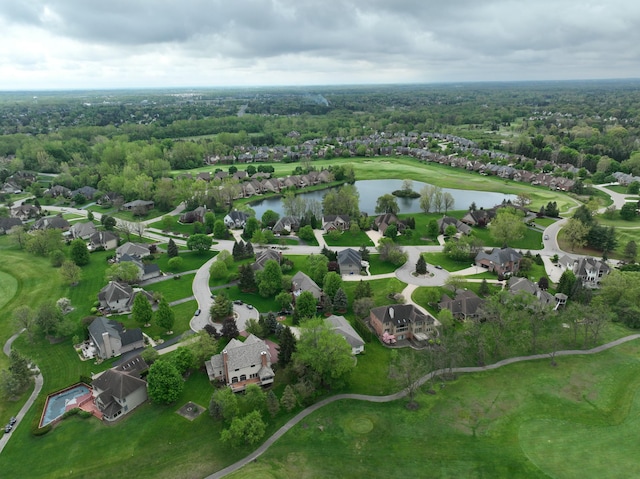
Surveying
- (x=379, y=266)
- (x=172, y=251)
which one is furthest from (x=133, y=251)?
(x=379, y=266)

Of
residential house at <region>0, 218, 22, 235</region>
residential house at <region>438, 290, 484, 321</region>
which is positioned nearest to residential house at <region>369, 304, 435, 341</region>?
residential house at <region>438, 290, 484, 321</region>

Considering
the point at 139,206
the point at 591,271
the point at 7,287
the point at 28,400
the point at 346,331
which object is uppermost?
the point at 591,271

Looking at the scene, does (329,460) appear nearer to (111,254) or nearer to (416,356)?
(416,356)

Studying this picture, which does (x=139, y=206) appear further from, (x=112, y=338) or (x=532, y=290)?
(x=532, y=290)

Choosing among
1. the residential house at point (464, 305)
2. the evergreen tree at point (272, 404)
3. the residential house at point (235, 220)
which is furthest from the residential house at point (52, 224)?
the residential house at point (464, 305)

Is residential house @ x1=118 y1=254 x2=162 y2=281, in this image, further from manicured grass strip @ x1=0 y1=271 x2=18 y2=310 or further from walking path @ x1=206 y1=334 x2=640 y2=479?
walking path @ x1=206 y1=334 x2=640 y2=479

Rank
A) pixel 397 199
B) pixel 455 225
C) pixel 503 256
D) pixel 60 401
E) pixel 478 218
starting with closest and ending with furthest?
pixel 60 401 → pixel 503 256 → pixel 455 225 → pixel 478 218 → pixel 397 199
